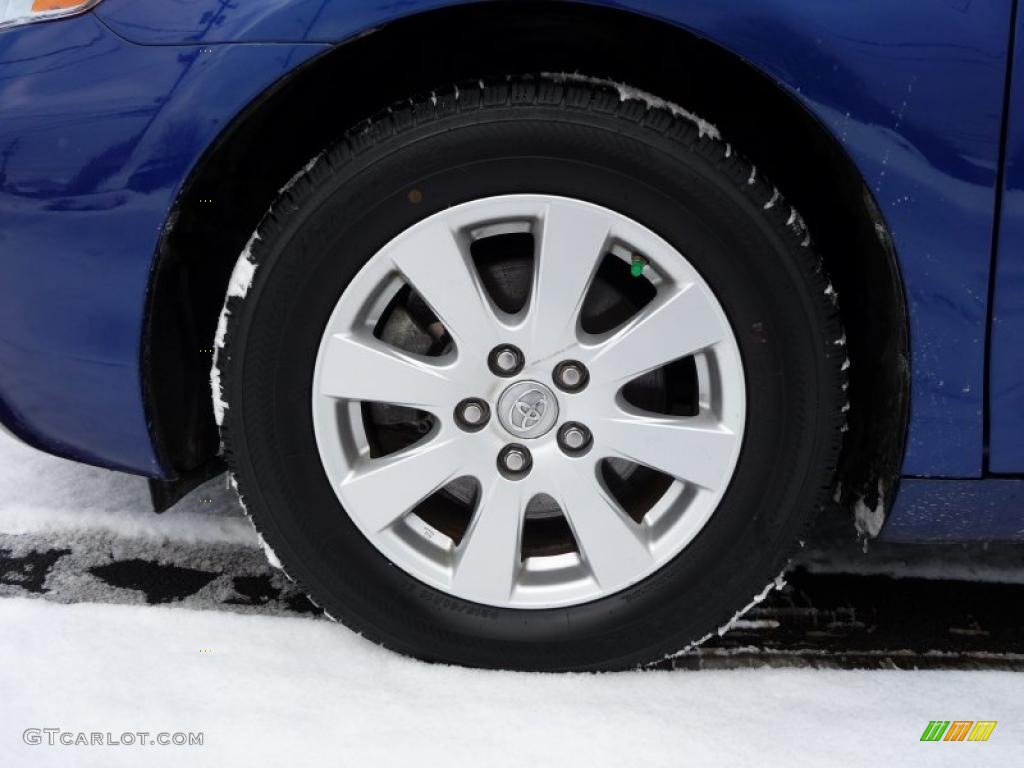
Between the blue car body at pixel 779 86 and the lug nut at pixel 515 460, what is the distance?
594 millimetres

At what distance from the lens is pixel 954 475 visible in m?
1.49

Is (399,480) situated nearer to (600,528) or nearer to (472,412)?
(472,412)

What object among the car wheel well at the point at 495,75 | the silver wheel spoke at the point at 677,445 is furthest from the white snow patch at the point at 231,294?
the silver wheel spoke at the point at 677,445

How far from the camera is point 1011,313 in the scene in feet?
4.60

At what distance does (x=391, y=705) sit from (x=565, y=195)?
34.1 inches

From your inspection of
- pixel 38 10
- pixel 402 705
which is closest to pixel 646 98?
pixel 38 10

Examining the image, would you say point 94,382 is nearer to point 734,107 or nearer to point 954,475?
point 734,107

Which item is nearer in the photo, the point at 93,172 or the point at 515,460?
the point at 93,172

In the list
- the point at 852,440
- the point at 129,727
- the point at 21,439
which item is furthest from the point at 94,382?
the point at 852,440

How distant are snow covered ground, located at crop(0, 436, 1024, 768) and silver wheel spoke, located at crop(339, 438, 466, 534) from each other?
29 centimetres

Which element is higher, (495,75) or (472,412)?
(495,75)

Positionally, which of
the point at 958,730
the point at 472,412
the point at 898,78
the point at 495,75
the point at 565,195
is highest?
the point at 898,78

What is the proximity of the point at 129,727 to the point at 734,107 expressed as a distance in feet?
4.51

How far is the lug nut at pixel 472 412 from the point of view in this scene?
1.53 meters
